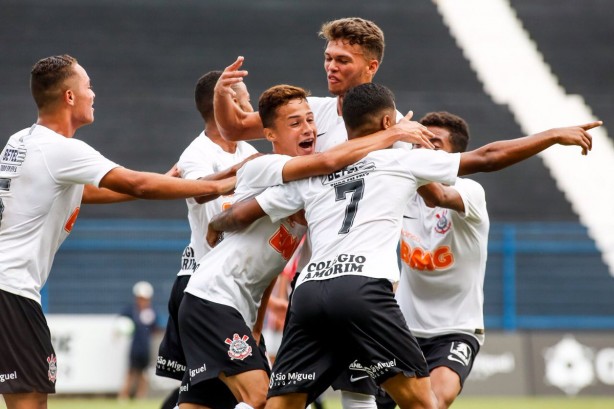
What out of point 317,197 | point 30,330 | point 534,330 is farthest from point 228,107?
point 534,330

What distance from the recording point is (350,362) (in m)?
6.05

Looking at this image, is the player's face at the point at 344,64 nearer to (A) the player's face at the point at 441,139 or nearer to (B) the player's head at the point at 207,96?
(A) the player's face at the point at 441,139

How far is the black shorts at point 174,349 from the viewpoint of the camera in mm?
7054

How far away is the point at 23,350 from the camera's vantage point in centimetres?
614

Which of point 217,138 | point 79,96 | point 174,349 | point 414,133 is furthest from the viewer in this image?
point 217,138

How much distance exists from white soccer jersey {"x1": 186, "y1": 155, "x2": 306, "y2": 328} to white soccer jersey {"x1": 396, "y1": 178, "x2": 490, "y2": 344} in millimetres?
1136

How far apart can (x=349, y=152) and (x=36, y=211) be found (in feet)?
5.84

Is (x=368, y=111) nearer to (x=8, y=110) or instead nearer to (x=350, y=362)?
(x=350, y=362)

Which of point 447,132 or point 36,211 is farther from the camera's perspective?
point 447,132

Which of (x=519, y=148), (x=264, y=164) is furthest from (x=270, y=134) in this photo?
(x=519, y=148)

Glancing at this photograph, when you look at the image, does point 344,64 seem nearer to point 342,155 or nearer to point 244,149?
point 342,155

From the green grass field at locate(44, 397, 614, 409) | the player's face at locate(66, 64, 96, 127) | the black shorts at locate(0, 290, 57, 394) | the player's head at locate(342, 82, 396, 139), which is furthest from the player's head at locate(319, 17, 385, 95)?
the green grass field at locate(44, 397, 614, 409)

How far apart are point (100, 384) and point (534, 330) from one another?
6364 millimetres

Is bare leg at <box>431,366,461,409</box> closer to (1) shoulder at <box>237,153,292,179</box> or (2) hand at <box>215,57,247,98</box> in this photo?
(1) shoulder at <box>237,153,292,179</box>
